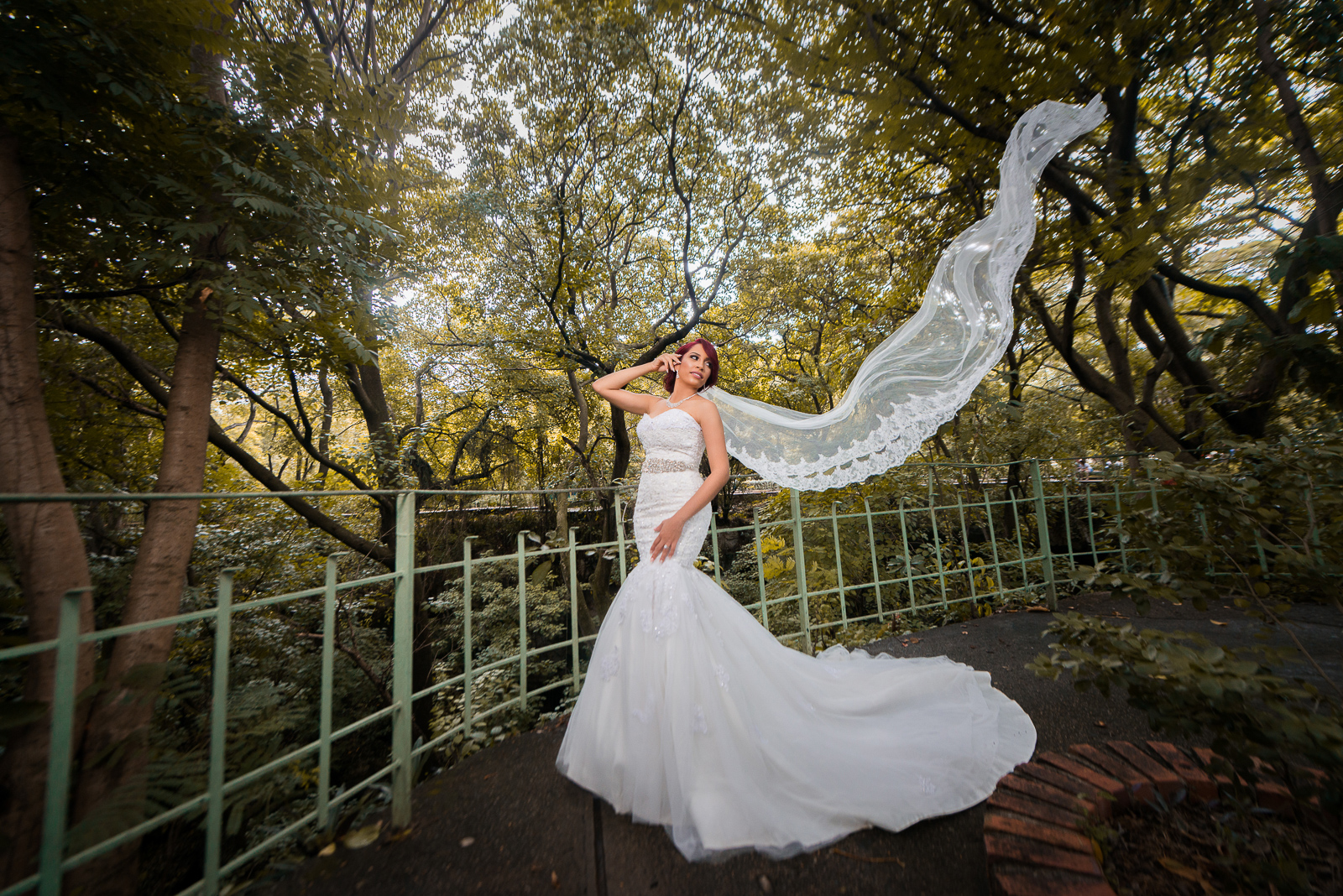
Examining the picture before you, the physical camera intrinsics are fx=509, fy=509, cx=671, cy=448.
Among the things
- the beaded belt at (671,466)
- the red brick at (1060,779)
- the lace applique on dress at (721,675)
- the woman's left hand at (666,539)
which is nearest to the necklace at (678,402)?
the beaded belt at (671,466)

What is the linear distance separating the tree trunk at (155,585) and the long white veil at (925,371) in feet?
9.64

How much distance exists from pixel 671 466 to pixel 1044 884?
1.75 m

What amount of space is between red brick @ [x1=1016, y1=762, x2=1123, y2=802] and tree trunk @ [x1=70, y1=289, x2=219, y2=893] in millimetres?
3311

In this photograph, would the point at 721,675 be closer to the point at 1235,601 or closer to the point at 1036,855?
the point at 1036,855

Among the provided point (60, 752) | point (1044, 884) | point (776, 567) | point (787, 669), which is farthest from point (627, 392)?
point (776, 567)

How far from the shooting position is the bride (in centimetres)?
176

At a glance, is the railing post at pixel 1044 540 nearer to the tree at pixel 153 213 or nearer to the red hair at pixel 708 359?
the red hair at pixel 708 359

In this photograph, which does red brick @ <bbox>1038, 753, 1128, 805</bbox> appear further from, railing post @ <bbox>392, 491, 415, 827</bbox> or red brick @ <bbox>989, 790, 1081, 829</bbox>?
railing post @ <bbox>392, 491, 415, 827</bbox>

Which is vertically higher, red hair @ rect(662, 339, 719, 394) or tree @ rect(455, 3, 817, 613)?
tree @ rect(455, 3, 817, 613)

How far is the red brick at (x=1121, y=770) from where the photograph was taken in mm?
1521

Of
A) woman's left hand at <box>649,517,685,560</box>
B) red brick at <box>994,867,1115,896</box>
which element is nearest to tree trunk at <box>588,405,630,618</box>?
woman's left hand at <box>649,517,685,560</box>

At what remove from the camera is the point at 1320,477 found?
5.59 feet

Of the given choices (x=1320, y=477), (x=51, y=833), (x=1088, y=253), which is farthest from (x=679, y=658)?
(x=1088, y=253)

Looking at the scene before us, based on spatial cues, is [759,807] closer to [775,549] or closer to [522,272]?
[775,549]
